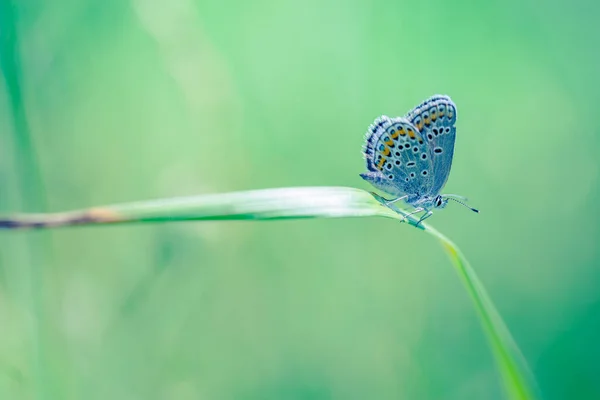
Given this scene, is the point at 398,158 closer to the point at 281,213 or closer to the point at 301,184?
the point at 301,184

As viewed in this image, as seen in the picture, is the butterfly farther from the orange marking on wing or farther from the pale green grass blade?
the pale green grass blade

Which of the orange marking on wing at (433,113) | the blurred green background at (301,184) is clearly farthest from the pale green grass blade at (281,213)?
the blurred green background at (301,184)

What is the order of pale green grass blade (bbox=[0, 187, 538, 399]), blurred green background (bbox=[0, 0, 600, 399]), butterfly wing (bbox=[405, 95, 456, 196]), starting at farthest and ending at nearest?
blurred green background (bbox=[0, 0, 600, 399]) < butterfly wing (bbox=[405, 95, 456, 196]) < pale green grass blade (bbox=[0, 187, 538, 399])

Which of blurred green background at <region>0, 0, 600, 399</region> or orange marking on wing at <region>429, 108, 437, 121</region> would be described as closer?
orange marking on wing at <region>429, 108, 437, 121</region>

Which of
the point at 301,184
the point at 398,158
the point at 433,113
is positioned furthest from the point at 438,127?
the point at 301,184

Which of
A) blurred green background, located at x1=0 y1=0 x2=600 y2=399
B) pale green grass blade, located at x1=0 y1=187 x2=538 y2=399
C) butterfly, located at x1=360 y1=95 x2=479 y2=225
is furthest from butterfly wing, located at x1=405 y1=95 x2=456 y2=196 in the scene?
blurred green background, located at x1=0 y1=0 x2=600 y2=399

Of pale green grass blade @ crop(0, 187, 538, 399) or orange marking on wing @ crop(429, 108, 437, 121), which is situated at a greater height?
orange marking on wing @ crop(429, 108, 437, 121)

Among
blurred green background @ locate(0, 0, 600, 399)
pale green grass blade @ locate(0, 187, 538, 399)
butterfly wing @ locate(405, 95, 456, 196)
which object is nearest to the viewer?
pale green grass blade @ locate(0, 187, 538, 399)

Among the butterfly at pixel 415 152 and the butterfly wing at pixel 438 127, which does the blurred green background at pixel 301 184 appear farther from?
the butterfly wing at pixel 438 127
